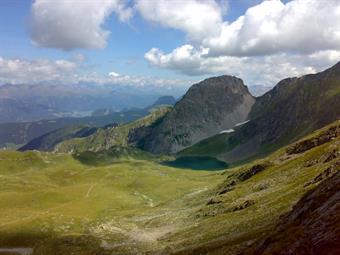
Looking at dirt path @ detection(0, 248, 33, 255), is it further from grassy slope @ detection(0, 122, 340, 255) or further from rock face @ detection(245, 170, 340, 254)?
rock face @ detection(245, 170, 340, 254)

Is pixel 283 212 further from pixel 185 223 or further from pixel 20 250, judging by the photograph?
pixel 20 250

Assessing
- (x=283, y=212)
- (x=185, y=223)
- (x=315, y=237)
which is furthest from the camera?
(x=185, y=223)

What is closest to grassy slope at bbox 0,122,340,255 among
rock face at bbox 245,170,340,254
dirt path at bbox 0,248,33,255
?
dirt path at bbox 0,248,33,255

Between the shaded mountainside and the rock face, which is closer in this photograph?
the rock face

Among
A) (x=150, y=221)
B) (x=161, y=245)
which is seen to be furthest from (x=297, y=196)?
(x=150, y=221)

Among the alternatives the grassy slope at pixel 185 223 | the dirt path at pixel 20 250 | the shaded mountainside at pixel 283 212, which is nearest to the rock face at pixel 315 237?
the shaded mountainside at pixel 283 212

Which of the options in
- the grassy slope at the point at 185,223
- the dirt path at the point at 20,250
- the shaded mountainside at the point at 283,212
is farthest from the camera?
the dirt path at the point at 20,250

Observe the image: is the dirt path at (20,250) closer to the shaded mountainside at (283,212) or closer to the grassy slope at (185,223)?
the grassy slope at (185,223)

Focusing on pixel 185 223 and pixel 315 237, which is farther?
pixel 185 223

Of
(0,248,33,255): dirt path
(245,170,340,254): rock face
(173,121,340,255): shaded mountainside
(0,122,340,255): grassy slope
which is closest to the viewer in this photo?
(245,170,340,254): rock face

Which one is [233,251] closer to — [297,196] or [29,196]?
[297,196]

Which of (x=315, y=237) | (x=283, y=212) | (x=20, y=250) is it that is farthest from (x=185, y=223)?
(x=315, y=237)

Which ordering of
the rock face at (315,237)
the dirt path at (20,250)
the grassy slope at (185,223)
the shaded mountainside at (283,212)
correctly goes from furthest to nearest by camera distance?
the dirt path at (20,250) → the grassy slope at (185,223) → the shaded mountainside at (283,212) → the rock face at (315,237)

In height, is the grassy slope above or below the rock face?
below
